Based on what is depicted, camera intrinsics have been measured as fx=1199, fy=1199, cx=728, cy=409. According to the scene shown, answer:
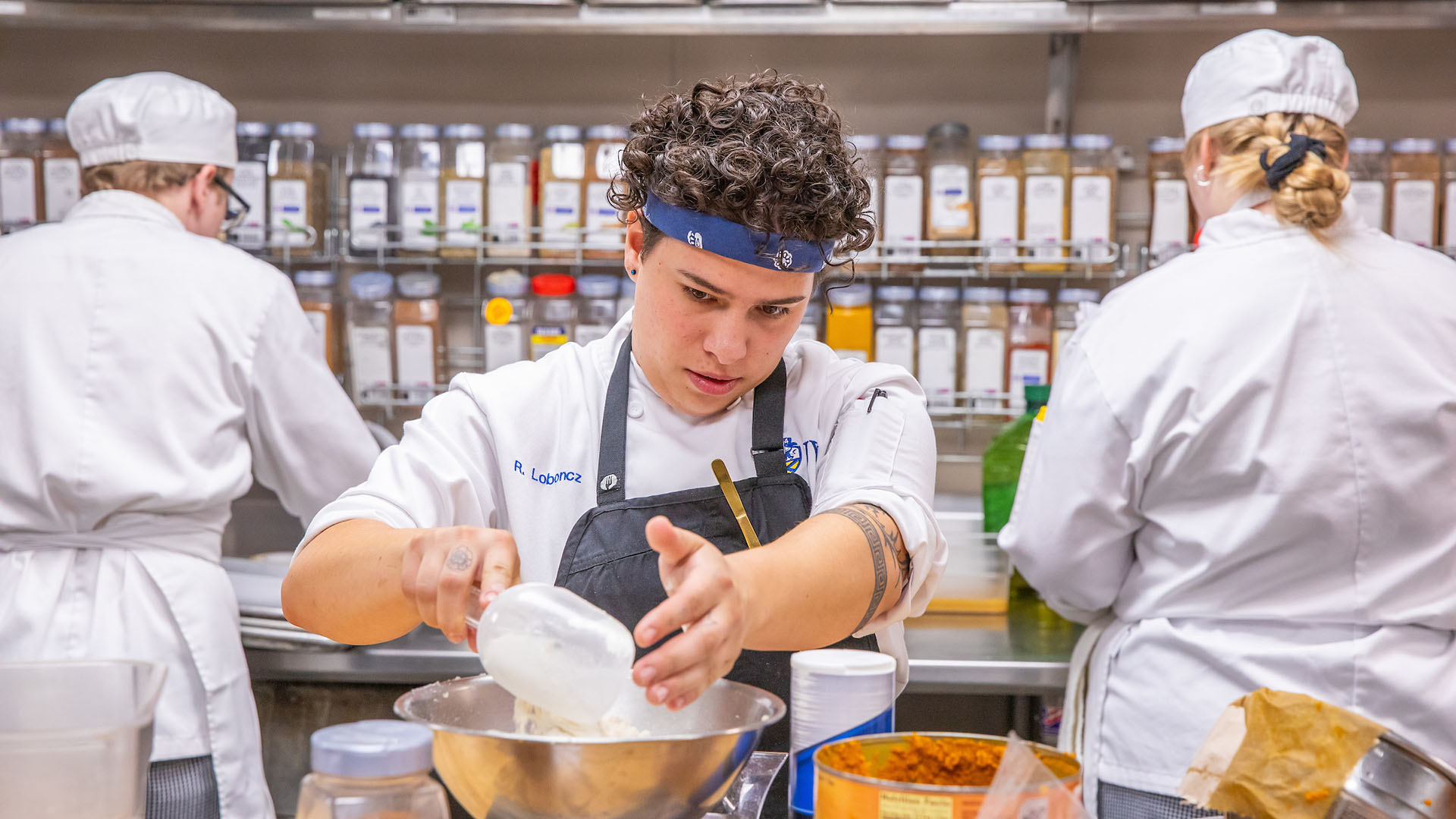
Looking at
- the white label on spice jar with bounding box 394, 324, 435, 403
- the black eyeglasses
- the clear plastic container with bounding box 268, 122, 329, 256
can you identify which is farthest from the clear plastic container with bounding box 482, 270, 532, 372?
the black eyeglasses

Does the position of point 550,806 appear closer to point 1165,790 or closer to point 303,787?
point 303,787

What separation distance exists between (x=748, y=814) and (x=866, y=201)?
57 centimetres

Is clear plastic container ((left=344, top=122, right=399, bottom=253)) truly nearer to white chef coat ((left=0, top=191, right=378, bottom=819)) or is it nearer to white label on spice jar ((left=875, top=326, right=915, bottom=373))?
white chef coat ((left=0, top=191, right=378, bottom=819))

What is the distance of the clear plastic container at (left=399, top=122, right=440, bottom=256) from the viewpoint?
86.4 inches

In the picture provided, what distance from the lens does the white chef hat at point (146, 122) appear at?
6.40ft

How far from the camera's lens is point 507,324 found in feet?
7.43

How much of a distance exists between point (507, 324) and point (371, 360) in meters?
0.26

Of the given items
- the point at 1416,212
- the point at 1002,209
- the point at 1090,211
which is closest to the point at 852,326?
the point at 1002,209

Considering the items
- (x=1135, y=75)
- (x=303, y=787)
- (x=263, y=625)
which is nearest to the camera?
(x=303, y=787)

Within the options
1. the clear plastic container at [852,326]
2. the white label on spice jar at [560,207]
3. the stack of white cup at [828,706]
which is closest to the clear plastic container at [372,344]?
the white label on spice jar at [560,207]

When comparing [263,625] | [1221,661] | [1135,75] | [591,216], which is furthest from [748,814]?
[1135,75]

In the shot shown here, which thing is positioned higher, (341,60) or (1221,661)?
(341,60)

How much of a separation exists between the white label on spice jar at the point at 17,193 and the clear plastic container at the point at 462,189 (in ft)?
2.55

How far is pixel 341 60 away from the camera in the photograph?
2.56m
